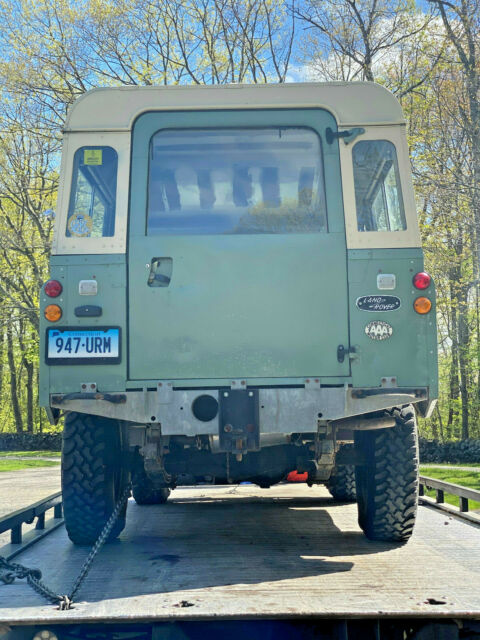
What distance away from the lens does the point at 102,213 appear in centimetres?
568

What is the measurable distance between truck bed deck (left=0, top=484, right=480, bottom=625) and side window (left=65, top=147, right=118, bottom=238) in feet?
7.28

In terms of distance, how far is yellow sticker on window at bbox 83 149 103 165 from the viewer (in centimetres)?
576

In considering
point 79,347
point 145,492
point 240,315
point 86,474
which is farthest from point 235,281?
point 145,492

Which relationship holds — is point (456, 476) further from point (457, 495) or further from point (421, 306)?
point (421, 306)

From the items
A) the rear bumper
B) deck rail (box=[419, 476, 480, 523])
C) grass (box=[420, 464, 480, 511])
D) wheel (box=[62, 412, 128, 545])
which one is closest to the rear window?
the rear bumper

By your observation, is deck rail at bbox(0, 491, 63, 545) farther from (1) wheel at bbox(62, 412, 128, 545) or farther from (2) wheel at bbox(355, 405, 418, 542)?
(2) wheel at bbox(355, 405, 418, 542)

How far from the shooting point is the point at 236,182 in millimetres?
5727

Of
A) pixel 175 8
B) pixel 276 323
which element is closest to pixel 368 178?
pixel 276 323

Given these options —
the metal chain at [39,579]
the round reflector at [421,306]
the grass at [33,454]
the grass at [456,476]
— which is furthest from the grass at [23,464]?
the round reflector at [421,306]

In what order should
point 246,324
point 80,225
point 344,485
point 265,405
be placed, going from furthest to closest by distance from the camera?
point 344,485, point 80,225, point 246,324, point 265,405

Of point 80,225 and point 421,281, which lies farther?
point 80,225

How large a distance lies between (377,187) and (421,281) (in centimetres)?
73

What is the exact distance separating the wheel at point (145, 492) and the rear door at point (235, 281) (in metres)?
2.56

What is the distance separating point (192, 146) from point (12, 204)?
23066 mm
